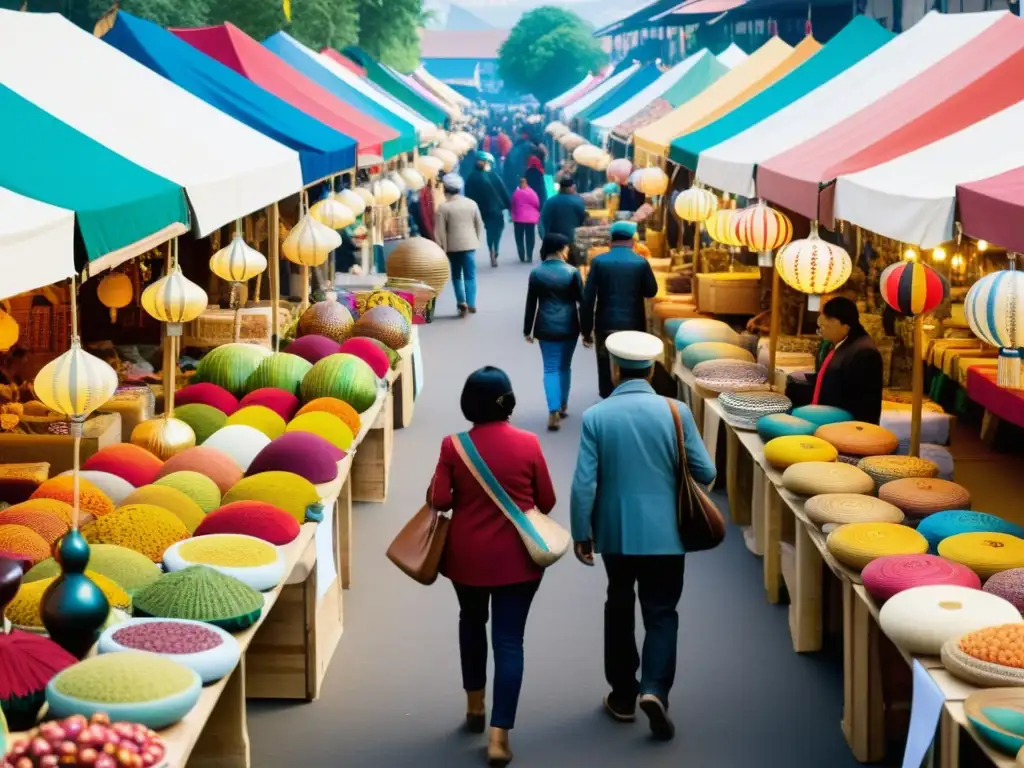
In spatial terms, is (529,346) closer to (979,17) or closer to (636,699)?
(979,17)

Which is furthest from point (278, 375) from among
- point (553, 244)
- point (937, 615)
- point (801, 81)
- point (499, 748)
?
point (801, 81)

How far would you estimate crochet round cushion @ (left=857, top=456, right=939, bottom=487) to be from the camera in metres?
7.02

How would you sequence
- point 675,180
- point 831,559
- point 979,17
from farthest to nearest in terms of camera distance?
point 675,180
point 979,17
point 831,559

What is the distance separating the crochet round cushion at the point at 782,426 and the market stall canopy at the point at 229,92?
4.04 meters

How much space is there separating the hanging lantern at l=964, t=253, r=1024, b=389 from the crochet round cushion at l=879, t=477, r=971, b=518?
984 mm

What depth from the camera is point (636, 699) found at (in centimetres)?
633

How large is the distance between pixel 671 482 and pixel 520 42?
76181 millimetres

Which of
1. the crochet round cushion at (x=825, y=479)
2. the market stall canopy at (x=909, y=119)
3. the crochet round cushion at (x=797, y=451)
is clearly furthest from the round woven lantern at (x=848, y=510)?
the market stall canopy at (x=909, y=119)

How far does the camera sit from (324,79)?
60.8ft

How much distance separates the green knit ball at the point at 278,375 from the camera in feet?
28.7

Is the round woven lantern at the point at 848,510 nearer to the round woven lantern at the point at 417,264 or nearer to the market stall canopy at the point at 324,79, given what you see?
the round woven lantern at the point at 417,264

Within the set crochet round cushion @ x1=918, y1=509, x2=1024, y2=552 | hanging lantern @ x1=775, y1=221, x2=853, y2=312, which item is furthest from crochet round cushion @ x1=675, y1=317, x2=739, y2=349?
crochet round cushion @ x1=918, y1=509, x2=1024, y2=552

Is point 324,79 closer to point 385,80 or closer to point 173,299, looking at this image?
point 385,80

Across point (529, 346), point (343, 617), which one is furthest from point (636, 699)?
point (529, 346)
